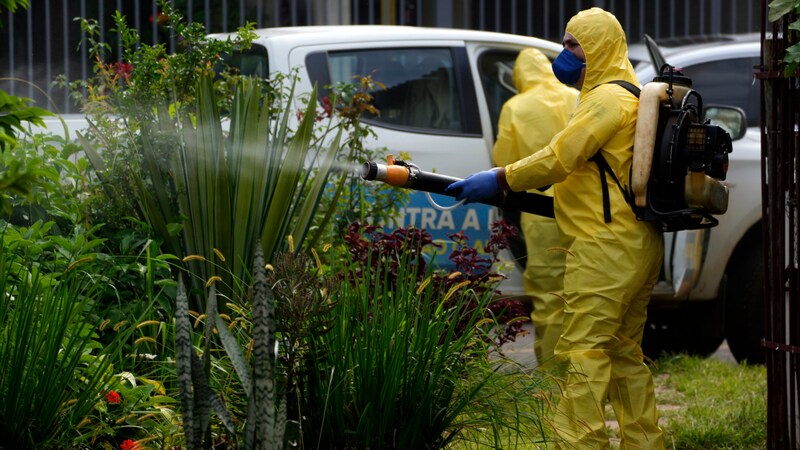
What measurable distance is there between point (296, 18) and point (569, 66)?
5.68 meters

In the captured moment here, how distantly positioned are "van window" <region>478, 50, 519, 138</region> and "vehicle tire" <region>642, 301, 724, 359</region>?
60.1 inches

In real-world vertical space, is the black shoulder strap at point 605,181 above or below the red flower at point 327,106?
below

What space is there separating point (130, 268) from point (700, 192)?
1940 mm

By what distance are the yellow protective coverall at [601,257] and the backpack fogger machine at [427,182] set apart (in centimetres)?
15

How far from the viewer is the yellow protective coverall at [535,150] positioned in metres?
6.25

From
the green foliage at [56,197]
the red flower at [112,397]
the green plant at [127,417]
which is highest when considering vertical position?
the green foliage at [56,197]

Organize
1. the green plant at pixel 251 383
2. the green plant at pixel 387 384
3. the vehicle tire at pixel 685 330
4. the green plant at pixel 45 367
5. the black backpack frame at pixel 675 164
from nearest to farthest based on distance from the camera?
the green plant at pixel 251 383, the green plant at pixel 387 384, the green plant at pixel 45 367, the black backpack frame at pixel 675 164, the vehicle tire at pixel 685 330

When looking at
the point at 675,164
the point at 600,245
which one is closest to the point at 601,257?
the point at 600,245

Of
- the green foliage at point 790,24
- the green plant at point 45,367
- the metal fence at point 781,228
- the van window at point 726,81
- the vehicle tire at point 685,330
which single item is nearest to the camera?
the green plant at point 45,367

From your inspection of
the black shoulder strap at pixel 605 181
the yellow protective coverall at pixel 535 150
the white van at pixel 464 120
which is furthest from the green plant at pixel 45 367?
the white van at pixel 464 120

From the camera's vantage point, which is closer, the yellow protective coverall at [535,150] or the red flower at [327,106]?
the red flower at [327,106]

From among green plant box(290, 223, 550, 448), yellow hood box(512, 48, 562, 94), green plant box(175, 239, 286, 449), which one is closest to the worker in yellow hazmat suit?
green plant box(290, 223, 550, 448)

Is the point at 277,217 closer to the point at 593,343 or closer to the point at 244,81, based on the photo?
the point at 244,81

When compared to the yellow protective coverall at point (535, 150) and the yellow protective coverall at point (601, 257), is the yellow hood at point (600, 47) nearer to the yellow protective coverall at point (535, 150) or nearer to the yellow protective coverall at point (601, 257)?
the yellow protective coverall at point (601, 257)
